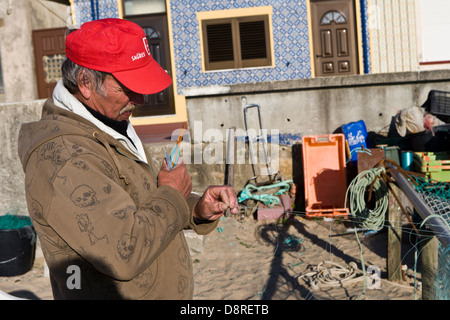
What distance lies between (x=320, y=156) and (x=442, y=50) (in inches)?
293

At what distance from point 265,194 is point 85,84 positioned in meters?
6.25

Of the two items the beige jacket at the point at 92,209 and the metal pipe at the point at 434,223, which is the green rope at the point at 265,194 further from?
the beige jacket at the point at 92,209

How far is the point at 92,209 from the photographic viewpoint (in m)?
1.51

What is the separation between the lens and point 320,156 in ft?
26.3

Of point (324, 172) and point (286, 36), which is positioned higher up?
point (286, 36)

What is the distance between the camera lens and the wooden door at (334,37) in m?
12.8

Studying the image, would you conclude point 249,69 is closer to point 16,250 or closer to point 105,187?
point 16,250

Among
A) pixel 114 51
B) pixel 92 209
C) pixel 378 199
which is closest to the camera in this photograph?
pixel 92 209

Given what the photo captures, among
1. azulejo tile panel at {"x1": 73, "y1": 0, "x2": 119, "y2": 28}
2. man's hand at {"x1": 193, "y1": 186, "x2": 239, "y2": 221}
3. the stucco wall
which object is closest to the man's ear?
man's hand at {"x1": 193, "y1": 186, "x2": 239, "y2": 221}

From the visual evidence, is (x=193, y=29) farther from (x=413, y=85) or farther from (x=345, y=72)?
(x=413, y=85)

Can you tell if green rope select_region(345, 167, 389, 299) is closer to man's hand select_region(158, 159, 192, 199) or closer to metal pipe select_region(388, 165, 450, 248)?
metal pipe select_region(388, 165, 450, 248)

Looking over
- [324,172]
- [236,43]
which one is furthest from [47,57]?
[324,172]

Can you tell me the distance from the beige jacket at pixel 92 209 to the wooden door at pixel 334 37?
11794 millimetres
